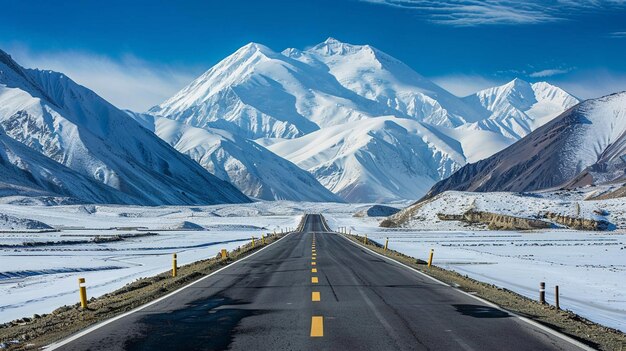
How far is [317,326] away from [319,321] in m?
0.60

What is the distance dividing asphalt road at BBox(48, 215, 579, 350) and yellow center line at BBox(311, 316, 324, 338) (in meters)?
0.02

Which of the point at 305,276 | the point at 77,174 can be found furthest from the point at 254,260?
the point at 77,174

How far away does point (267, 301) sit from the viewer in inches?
646

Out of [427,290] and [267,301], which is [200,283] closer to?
[267,301]

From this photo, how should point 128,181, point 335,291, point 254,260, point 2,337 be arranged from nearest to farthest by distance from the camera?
point 2,337 < point 335,291 < point 254,260 < point 128,181

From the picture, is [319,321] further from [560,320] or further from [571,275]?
[571,275]

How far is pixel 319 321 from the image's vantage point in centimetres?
1305

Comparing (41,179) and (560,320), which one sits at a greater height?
(41,179)

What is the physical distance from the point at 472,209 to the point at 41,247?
215 feet

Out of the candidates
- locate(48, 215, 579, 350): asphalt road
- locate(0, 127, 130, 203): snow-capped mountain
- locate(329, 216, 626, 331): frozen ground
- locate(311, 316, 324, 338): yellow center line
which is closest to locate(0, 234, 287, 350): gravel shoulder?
locate(48, 215, 579, 350): asphalt road

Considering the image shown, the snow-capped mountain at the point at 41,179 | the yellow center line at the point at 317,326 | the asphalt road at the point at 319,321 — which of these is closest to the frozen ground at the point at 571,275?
the asphalt road at the point at 319,321

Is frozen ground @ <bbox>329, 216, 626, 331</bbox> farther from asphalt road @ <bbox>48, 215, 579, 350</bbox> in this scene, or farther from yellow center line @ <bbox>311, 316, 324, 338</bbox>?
yellow center line @ <bbox>311, 316, 324, 338</bbox>

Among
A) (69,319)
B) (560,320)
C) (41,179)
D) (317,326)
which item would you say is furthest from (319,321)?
(41,179)

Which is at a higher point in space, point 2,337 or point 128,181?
point 128,181
